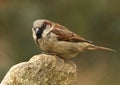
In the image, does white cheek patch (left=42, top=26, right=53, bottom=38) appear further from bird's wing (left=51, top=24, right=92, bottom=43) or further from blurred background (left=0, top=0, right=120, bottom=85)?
blurred background (left=0, top=0, right=120, bottom=85)

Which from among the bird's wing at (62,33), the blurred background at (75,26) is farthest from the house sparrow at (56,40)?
the blurred background at (75,26)

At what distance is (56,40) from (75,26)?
616cm

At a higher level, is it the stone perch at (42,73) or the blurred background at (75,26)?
the stone perch at (42,73)

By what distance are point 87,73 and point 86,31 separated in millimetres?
1040

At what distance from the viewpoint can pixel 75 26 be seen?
14.4 meters

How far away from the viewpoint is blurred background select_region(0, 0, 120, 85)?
45.0 feet

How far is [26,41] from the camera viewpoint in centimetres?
1401

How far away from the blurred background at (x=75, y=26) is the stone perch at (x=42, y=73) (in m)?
5.55

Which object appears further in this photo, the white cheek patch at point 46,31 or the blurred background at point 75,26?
the blurred background at point 75,26

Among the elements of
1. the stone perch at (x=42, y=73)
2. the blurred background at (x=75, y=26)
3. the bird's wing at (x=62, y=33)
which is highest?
the bird's wing at (x=62, y=33)

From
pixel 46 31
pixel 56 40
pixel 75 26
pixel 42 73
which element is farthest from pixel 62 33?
pixel 75 26

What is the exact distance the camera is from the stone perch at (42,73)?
7.54 metres

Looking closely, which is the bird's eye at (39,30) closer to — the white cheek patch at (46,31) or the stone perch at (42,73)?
the white cheek patch at (46,31)

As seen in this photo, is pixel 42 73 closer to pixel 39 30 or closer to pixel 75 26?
pixel 39 30
